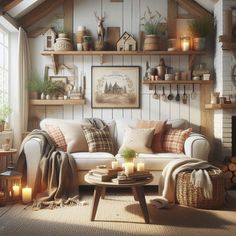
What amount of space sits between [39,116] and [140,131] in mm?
1644

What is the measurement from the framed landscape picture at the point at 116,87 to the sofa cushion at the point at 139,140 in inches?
29.7

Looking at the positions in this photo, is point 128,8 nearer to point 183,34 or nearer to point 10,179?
point 183,34

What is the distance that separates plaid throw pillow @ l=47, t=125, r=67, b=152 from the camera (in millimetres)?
5152

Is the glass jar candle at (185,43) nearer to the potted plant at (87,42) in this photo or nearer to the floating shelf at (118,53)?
the floating shelf at (118,53)

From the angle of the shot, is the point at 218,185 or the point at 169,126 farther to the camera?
the point at 169,126

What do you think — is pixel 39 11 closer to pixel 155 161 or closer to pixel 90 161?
pixel 90 161

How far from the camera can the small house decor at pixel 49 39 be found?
19.1 feet

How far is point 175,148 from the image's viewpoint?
5184 mm

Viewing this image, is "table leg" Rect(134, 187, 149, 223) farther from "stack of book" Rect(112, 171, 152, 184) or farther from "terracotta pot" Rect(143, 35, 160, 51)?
"terracotta pot" Rect(143, 35, 160, 51)

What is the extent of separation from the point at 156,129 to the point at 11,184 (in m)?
2.07

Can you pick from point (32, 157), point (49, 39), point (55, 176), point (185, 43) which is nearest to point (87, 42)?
point (49, 39)

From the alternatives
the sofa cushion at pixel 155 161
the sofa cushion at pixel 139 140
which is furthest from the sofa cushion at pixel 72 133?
the sofa cushion at pixel 155 161

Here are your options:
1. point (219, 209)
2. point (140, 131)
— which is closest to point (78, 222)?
point (219, 209)

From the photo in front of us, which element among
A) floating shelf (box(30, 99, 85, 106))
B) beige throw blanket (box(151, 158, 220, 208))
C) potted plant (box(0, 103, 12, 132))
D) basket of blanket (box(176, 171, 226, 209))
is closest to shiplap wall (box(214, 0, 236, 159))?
beige throw blanket (box(151, 158, 220, 208))
